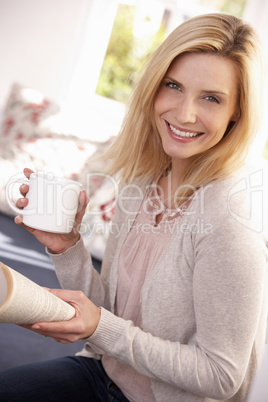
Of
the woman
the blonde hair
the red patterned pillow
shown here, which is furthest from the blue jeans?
the red patterned pillow

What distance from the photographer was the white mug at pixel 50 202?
901mm

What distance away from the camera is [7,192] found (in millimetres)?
952

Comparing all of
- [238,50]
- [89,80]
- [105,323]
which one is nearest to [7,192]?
[105,323]

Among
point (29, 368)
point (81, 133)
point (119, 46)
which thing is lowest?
point (29, 368)

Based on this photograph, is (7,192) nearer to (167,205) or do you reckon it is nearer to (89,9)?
(167,205)

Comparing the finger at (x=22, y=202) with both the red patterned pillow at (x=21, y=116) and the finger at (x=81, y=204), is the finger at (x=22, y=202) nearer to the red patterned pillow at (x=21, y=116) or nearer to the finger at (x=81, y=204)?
the finger at (x=81, y=204)

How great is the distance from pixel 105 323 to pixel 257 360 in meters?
0.35

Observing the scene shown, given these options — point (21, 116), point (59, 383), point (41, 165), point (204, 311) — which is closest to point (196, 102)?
point (204, 311)

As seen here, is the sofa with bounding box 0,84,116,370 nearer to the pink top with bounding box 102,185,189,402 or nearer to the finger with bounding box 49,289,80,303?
the pink top with bounding box 102,185,189,402

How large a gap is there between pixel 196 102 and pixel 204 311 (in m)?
0.46

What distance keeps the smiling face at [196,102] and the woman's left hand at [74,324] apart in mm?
418

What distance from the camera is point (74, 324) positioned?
2.57ft

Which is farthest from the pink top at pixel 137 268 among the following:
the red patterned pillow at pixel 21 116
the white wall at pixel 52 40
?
the white wall at pixel 52 40

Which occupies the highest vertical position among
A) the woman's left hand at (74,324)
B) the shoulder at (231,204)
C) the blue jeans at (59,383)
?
the shoulder at (231,204)
